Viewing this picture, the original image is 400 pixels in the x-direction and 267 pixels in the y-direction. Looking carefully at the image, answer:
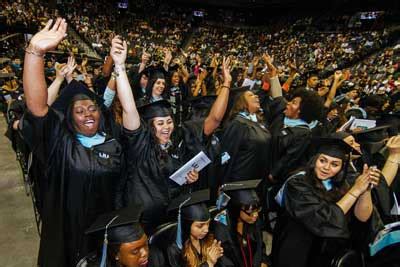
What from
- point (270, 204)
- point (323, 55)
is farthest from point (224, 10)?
point (270, 204)

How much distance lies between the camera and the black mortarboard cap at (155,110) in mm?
2467

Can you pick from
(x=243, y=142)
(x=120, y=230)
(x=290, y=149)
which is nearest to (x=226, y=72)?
(x=243, y=142)

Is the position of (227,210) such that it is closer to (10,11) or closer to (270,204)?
(270,204)

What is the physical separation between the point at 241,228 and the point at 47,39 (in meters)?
1.86

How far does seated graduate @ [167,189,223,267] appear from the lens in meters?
2.07

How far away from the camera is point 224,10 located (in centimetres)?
3228

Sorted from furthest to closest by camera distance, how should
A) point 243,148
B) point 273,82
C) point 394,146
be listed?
point 273,82 < point 243,148 < point 394,146

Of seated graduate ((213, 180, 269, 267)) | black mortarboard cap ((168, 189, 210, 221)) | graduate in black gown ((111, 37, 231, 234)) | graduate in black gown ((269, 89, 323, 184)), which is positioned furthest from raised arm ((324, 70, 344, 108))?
black mortarboard cap ((168, 189, 210, 221))

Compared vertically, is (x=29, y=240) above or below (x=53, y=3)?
below

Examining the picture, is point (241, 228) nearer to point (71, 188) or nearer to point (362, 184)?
point (362, 184)

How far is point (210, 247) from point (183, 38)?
2694 cm

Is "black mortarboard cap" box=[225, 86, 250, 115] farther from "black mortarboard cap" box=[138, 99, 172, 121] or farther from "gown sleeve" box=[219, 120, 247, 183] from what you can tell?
"black mortarboard cap" box=[138, 99, 172, 121]

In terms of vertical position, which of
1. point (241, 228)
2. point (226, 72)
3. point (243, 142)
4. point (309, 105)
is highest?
point (226, 72)

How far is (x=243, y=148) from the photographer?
3168mm
